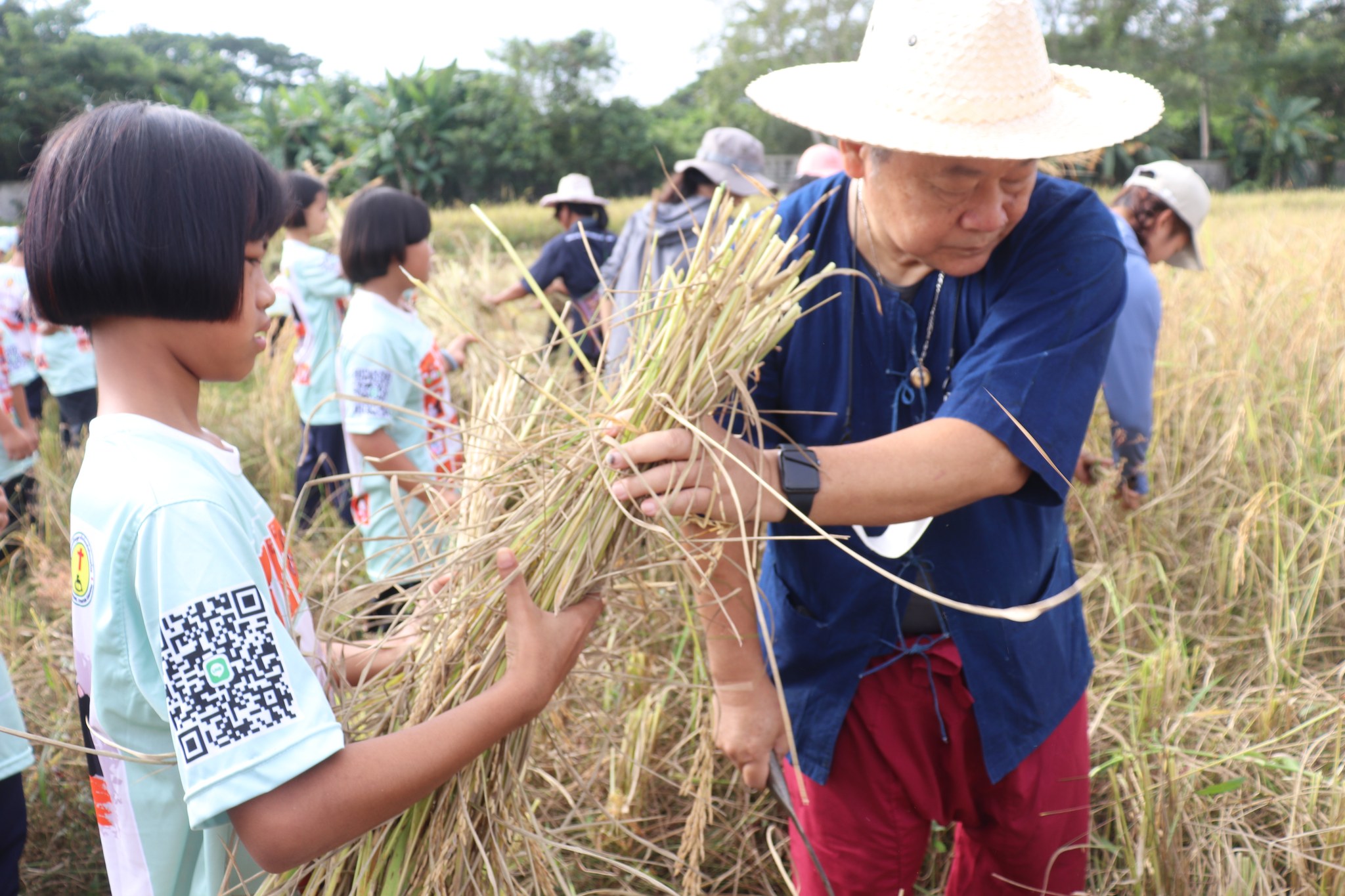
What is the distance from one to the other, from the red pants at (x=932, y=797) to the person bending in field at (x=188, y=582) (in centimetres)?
58

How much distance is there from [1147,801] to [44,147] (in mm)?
1872

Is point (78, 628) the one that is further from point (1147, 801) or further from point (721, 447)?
point (1147, 801)

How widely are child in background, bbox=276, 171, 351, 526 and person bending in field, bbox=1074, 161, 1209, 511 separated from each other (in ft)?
8.66

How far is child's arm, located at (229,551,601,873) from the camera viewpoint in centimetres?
80

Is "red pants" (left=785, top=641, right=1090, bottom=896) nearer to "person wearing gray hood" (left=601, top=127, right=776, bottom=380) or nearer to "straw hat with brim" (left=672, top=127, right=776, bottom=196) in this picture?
"person wearing gray hood" (left=601, top=127, right=776, bottom=380)

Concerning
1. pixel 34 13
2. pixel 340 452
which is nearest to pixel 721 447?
pixel 340 452

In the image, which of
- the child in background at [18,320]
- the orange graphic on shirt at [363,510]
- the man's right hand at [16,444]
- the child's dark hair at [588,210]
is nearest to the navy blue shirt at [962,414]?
the orange graphic on shirt at [363,510]

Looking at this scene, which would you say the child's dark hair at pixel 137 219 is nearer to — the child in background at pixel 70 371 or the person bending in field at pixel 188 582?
the person bending in field at pixel 188 582

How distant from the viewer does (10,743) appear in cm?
139

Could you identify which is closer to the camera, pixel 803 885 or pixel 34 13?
pixel 803 885

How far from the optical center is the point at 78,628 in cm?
90

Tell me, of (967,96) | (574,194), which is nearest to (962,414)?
(967,96)

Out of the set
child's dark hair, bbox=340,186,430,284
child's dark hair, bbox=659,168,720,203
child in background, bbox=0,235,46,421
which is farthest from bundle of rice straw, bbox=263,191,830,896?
child in background, bbox=0,235,46,421

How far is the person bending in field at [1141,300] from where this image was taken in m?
2.58
